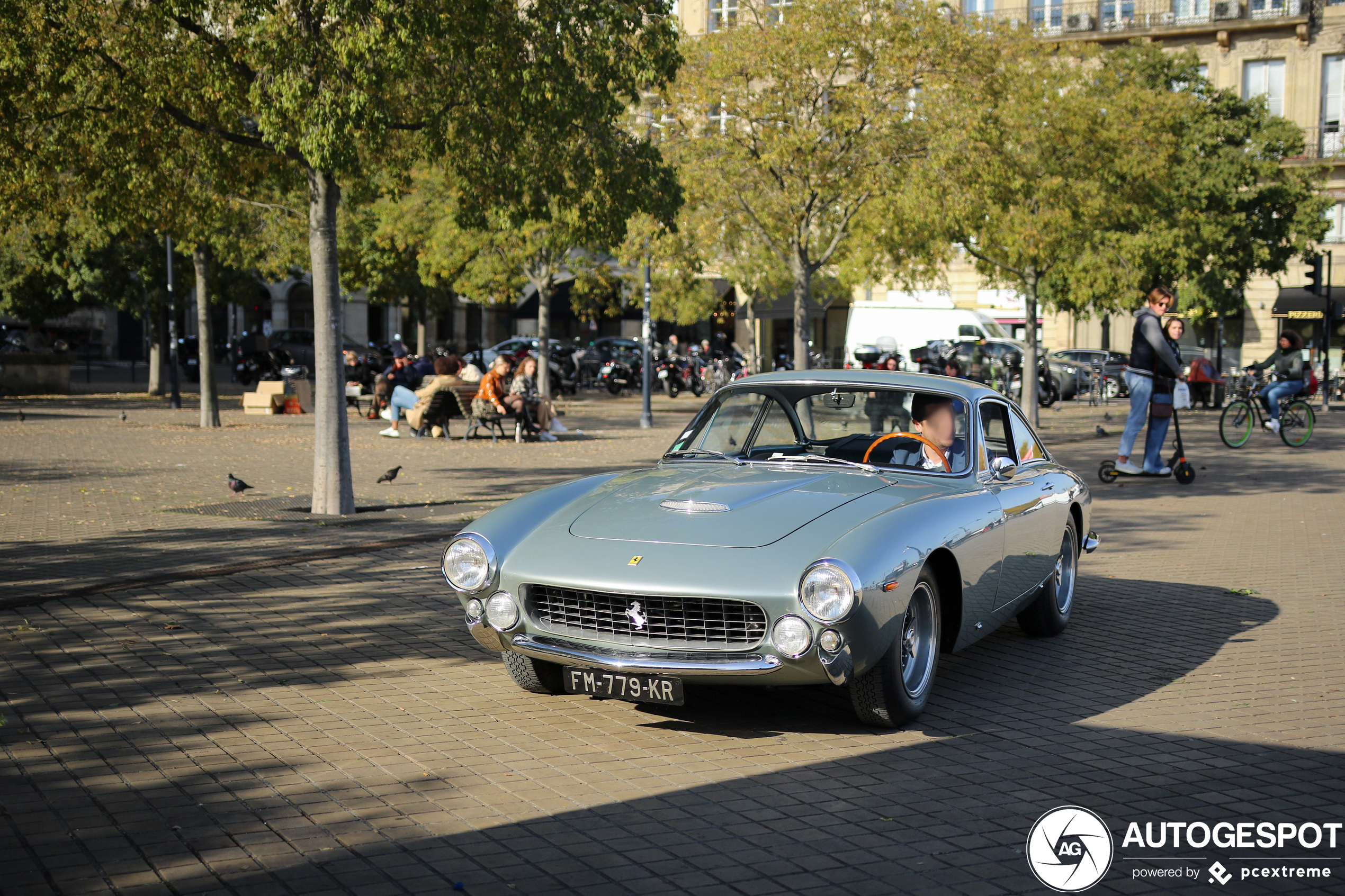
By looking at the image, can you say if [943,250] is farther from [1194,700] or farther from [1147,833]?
[1147,833]

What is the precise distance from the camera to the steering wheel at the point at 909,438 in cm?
637

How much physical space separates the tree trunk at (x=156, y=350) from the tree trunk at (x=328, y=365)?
952 inches

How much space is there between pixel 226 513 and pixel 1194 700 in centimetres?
885

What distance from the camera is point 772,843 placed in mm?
4148

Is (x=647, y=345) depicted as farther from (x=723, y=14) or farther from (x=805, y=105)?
(x=723, y=14)

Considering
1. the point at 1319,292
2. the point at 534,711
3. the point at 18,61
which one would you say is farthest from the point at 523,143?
the point at 1319,292

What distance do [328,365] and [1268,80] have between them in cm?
4581

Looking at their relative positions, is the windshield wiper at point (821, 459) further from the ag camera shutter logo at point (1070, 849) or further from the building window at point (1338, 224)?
the building window at point (1338, 224)

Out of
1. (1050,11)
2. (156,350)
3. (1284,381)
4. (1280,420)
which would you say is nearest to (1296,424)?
(1280,420)

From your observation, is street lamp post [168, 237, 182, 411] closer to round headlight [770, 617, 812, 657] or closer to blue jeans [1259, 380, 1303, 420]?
blue jeans [1259, 380, 1303, 420]

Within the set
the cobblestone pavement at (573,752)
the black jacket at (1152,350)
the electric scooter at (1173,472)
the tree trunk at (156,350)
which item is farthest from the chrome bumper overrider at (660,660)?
the tree trunk at (156,350)

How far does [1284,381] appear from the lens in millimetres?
21609

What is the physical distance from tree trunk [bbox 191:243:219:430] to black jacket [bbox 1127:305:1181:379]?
1471cm

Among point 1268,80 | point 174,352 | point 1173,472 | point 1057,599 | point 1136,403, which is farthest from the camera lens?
point 1268,80
